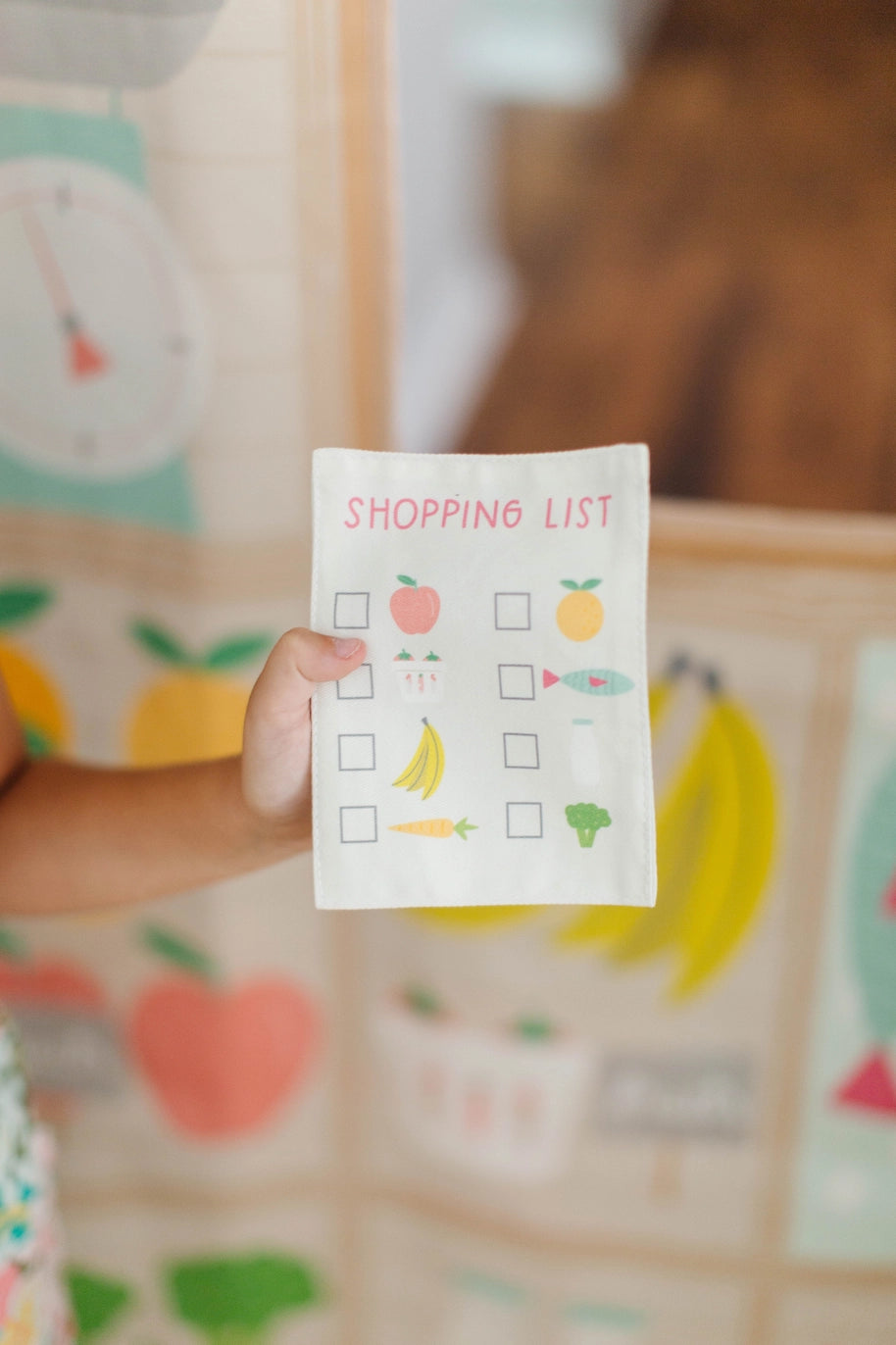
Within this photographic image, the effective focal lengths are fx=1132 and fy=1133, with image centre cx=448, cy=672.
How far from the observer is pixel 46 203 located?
2.27 ft

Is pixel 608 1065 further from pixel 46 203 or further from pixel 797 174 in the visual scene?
pixel 797 174

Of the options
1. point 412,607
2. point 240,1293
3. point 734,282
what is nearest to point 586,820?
point 412,607

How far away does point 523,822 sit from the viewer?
0.55 meters

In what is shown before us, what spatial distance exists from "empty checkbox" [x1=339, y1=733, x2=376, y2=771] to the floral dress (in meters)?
0.27

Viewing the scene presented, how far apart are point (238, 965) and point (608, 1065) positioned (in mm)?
318

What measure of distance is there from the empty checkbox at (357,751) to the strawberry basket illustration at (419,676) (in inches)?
1.1

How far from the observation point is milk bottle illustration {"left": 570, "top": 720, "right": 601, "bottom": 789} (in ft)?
1.83

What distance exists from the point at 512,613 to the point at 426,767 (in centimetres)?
9

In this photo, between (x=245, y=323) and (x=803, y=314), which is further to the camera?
(x=803, y=314)

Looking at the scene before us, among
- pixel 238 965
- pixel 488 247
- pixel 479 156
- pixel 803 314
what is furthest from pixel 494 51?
pixel 238 965

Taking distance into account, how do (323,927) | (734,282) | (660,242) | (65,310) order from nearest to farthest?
(65,310), (323,927), (734,282), (660,242)

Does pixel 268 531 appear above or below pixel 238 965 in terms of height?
above

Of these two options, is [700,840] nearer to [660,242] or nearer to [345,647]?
[345,647]

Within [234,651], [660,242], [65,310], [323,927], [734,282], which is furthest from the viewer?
[660,242]
